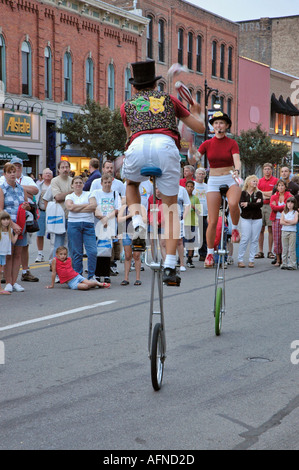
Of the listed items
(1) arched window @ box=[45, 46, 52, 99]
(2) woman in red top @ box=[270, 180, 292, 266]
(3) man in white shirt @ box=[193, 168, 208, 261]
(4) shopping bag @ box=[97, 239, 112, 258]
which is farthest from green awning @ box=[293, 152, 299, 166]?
(4) shopping bag @ box=[97, 239, 112, 258]

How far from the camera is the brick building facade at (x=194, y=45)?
4112cm

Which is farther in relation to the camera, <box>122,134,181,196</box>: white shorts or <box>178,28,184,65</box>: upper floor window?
<box>178,28,184,65</box>: upper floor window

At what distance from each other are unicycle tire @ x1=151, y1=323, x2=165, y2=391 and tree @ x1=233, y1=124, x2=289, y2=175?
1690 inches

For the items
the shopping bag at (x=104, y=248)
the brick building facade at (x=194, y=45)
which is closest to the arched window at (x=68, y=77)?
the brick building facade at (x=194, y=45)

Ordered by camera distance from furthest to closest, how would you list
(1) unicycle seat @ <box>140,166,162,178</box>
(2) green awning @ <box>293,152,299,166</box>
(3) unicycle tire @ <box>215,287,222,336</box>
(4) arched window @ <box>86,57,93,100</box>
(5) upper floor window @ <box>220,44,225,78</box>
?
(2) green awning @ <box>293,152,299,166</box>
(5) upper floor window @ <box>220,44,225,78</box>
(4) arched window @ <box>86,57,93,100</box>
(3) unicycle tire @ <box>215,287,222,336</box>
(1) unicycle seat @ <box>140,166,162,178</box>

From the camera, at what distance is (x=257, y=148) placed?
47.7 meters

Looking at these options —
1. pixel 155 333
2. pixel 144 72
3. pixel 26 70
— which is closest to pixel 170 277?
pixel 155 333

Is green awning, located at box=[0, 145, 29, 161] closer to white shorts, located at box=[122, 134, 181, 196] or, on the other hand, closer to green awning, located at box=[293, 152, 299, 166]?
white shorts, located at box=[122, 134, 181, 196]

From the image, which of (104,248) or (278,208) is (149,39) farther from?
(104,248)

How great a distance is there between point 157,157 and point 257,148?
43.4m

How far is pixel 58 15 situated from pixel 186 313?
Result: 27.7 m

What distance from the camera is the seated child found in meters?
11.1

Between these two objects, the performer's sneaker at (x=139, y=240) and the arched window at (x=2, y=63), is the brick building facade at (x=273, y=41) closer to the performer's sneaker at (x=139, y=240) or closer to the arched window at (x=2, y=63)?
the arched window at (x=2, y=63)

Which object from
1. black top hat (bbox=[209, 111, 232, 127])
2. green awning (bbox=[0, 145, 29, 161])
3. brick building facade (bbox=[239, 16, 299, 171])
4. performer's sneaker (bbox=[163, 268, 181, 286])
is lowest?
performer's sneaker (bbox=[163, 268, 181, 286])
